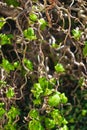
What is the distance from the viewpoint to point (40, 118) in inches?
91.7

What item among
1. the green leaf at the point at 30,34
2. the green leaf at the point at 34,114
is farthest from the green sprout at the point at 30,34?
the green leaf at the point at 34,114

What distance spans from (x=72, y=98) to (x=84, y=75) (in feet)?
0.74

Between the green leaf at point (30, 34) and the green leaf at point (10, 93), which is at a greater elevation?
the green leaf at point (30, 34)

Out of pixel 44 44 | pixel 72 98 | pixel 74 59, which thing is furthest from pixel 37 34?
pixel 72 98

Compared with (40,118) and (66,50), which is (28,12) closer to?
(66,50)

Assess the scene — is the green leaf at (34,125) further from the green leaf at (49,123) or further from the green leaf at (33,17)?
the green leaf at (33,17)

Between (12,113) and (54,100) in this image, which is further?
(12,113)

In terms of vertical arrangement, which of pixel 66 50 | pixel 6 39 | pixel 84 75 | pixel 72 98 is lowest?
pixel 72 98

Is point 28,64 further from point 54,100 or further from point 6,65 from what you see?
point 54,100

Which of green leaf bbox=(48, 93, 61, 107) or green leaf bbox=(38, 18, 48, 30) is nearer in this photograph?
green leaf bbox=(48, 93, 61, 107)

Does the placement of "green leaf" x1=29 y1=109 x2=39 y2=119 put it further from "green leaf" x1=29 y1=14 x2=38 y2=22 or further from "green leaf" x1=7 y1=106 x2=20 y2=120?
"green leaf" x1=29 y1=14 x2=38 y2=22

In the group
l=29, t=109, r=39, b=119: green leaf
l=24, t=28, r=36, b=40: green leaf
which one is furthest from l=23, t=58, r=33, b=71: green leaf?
l=29, t=109, r=39, b=119: green leaf

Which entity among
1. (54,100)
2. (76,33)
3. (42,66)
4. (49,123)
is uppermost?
(76,33)

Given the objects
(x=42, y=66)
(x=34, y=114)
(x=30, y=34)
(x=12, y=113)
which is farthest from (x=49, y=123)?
(x=30, y=34)
